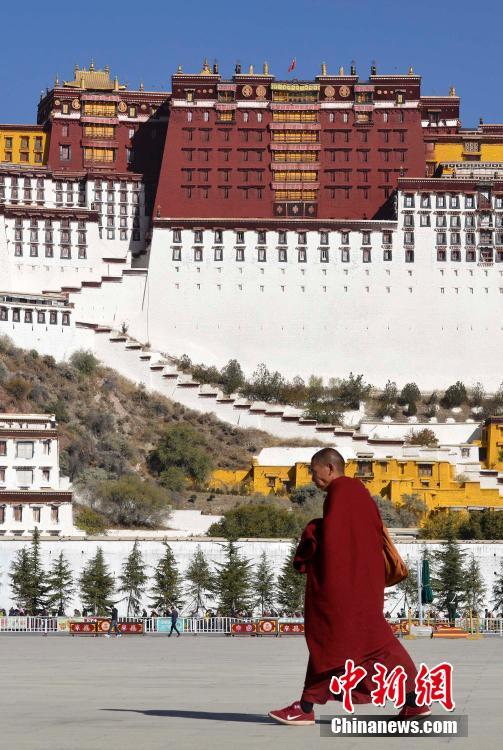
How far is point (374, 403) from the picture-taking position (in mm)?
85688

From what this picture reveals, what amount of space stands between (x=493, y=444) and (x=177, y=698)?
6601cm

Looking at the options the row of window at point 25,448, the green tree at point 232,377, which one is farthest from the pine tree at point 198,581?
the green tree at point 232,377

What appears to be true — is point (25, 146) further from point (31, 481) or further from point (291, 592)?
point (291, 592)

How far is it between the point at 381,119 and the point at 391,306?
38.5ft

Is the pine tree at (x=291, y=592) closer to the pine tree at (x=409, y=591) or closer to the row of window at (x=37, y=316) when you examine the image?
the pine tree at (x=409, y=591)

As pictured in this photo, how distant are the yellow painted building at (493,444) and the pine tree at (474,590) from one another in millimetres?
27445

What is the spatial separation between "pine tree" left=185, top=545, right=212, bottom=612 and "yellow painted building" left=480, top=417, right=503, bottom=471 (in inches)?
1145

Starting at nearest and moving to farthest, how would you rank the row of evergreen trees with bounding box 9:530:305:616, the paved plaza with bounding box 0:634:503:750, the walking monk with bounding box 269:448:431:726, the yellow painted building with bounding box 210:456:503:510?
the paved plaza with bounding box 0:634:503:750, the walking monk with bounding box 269:448:431:726, the row of evergreen trees with bounding box 9:530:305:616, the yellow painted building with bounding box 210:456:503:510

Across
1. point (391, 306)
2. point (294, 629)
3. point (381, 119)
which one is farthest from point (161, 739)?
point (381, 119)

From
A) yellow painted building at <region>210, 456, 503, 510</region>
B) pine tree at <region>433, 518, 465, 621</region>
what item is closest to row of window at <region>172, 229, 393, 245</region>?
yellow painted building at <region>210, 456, 503, 510</region>

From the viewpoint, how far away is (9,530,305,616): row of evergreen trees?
48.5 metres

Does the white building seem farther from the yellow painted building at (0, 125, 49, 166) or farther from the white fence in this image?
the yellow painted building at (0, 125, 49, 166)

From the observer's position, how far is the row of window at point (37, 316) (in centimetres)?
8162

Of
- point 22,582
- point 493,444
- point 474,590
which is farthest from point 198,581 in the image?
point 493,444
